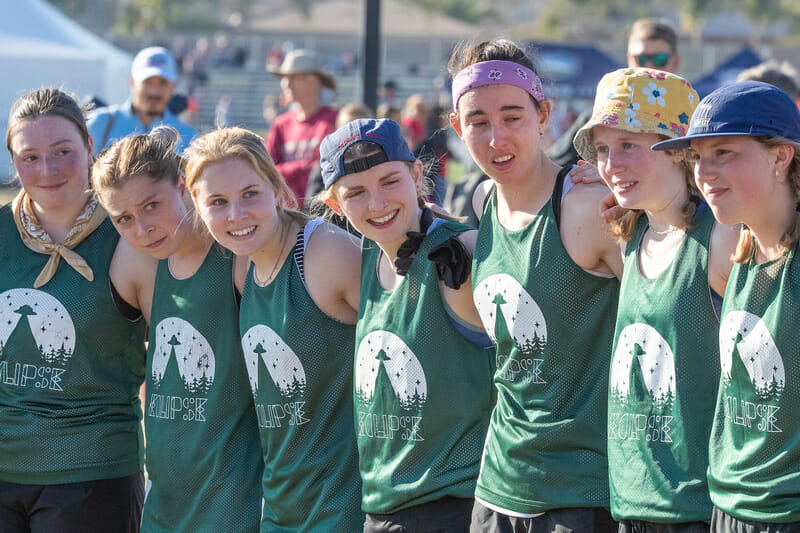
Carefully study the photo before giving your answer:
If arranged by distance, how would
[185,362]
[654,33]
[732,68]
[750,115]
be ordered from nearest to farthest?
[750,115], [185,362], [654,33], [732,68]

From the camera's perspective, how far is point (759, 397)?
8.28 ft

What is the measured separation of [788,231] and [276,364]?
1.74 meters

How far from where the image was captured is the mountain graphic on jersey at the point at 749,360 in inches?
97.9

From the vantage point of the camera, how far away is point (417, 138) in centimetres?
1266

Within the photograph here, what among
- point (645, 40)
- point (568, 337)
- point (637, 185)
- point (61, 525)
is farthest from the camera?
point (645, 40)

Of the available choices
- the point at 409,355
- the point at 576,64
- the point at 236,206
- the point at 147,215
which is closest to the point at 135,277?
the point at 147,215

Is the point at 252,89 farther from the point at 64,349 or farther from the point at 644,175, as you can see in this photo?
the point at 644,175

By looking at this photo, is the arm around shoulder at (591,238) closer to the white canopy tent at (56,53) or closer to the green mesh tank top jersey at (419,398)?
the green mesh tank top jersey at (419,398)

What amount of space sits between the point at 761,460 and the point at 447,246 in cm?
114

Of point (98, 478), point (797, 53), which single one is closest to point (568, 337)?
point (98, 478)

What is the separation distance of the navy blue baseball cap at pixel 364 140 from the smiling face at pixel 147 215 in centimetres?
72

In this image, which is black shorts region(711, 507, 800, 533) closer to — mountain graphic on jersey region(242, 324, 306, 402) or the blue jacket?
mountain graphic on jersey region(242, 324, 306, 402)

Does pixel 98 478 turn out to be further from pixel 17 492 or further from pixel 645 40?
pixel 645 40

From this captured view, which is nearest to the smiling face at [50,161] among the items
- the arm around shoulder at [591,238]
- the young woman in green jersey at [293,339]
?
the young woman in green jersey at [293,339]
